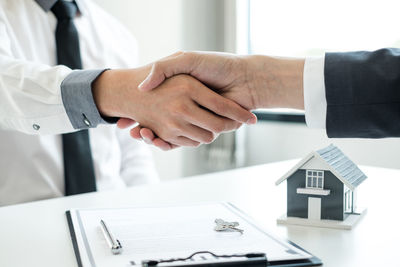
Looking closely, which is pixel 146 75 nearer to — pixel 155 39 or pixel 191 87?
pixel 191 87

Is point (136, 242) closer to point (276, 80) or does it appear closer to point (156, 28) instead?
point (276, 80)

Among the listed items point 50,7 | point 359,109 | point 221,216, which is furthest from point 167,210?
point 50,7

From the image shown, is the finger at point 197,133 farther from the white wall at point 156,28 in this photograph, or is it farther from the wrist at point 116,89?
the white wall at point 156,28

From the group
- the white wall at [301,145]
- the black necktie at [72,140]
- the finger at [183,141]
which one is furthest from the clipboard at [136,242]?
the white wall at [301,145]

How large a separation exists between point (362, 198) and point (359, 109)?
304 mm

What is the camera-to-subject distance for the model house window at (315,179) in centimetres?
91

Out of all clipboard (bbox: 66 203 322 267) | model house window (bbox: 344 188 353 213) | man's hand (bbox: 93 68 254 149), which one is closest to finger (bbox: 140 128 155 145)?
man's hand (bbox: 93 68 254 149)

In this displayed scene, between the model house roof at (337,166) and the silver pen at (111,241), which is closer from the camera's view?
the silver pen at (111,241)

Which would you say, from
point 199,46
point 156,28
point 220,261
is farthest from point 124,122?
point 199,46

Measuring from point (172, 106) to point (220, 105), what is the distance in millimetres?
105

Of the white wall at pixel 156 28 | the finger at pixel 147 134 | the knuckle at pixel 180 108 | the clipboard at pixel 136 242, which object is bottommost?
the clipboard at pixel 136 242

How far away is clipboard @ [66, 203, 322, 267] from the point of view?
0.66 metres

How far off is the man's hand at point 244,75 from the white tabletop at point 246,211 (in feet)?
0.73

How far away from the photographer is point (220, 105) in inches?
43.3
